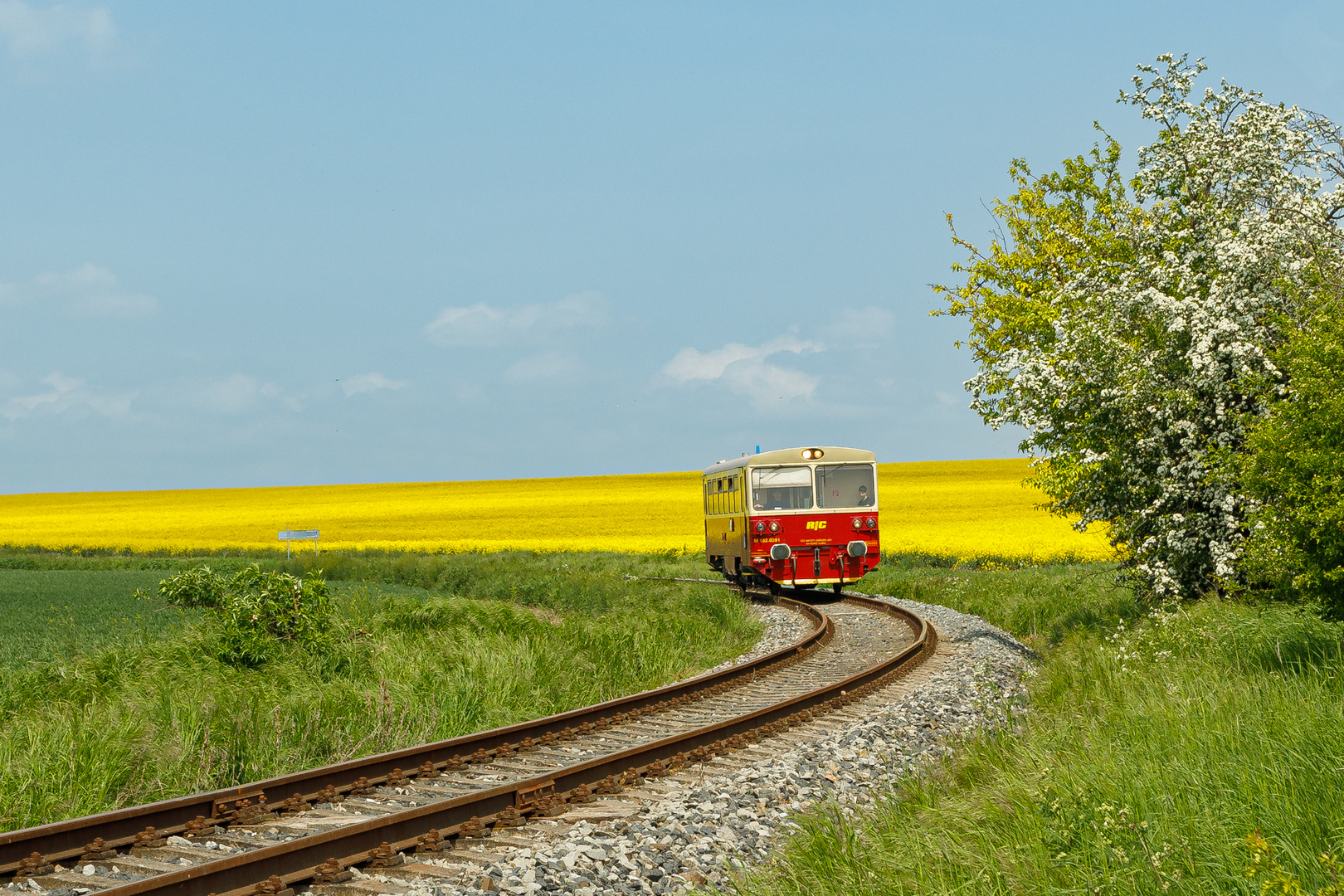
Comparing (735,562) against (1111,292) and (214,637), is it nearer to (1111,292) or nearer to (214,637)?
(1111,292)

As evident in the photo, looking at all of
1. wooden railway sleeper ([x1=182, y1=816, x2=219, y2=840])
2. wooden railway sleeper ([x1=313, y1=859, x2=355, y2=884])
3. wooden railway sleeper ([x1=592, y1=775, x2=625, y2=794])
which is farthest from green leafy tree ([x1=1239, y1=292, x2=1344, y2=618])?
wooden railway sleeper ([x1=182, y1=816, x2=219, y2=840])

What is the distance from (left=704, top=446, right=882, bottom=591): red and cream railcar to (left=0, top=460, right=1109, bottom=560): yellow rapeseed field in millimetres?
10574

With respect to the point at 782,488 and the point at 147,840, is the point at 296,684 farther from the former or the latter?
the point at 782,488

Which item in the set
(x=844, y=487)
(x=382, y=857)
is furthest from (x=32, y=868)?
(x=844, y=487)

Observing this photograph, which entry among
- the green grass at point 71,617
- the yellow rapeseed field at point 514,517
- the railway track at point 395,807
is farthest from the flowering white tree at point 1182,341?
the yellow rapeseed field at point 514,517

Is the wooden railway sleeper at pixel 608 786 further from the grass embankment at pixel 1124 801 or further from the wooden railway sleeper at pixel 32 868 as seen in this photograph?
the wooden railway sleeper at pixel 32 868

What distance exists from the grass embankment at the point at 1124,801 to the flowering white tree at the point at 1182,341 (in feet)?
14.9

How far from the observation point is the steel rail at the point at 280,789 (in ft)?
19.2

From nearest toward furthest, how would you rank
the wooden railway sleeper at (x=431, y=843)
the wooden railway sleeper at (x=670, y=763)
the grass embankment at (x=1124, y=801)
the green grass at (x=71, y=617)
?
1. the grass embankment at (x=1124, y=801)
2. the wooden railway sleeper at (x=431, y=843)
3. the wooden railway sleeper at (x=670, y=763)
4. the green grass at (x=71, y=617)

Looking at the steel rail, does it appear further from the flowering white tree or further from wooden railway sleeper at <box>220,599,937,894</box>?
the flowering white tree

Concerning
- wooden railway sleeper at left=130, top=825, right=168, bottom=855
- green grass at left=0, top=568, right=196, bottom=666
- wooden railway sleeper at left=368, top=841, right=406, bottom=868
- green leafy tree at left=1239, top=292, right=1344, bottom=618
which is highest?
green leafy tree at left=1239, top=292, right=1344, bottom=618

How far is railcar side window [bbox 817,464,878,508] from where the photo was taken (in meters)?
22.5

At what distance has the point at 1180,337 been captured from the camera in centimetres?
1354

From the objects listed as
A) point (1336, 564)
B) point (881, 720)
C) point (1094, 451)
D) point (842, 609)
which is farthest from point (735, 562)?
point (1336, 564)
